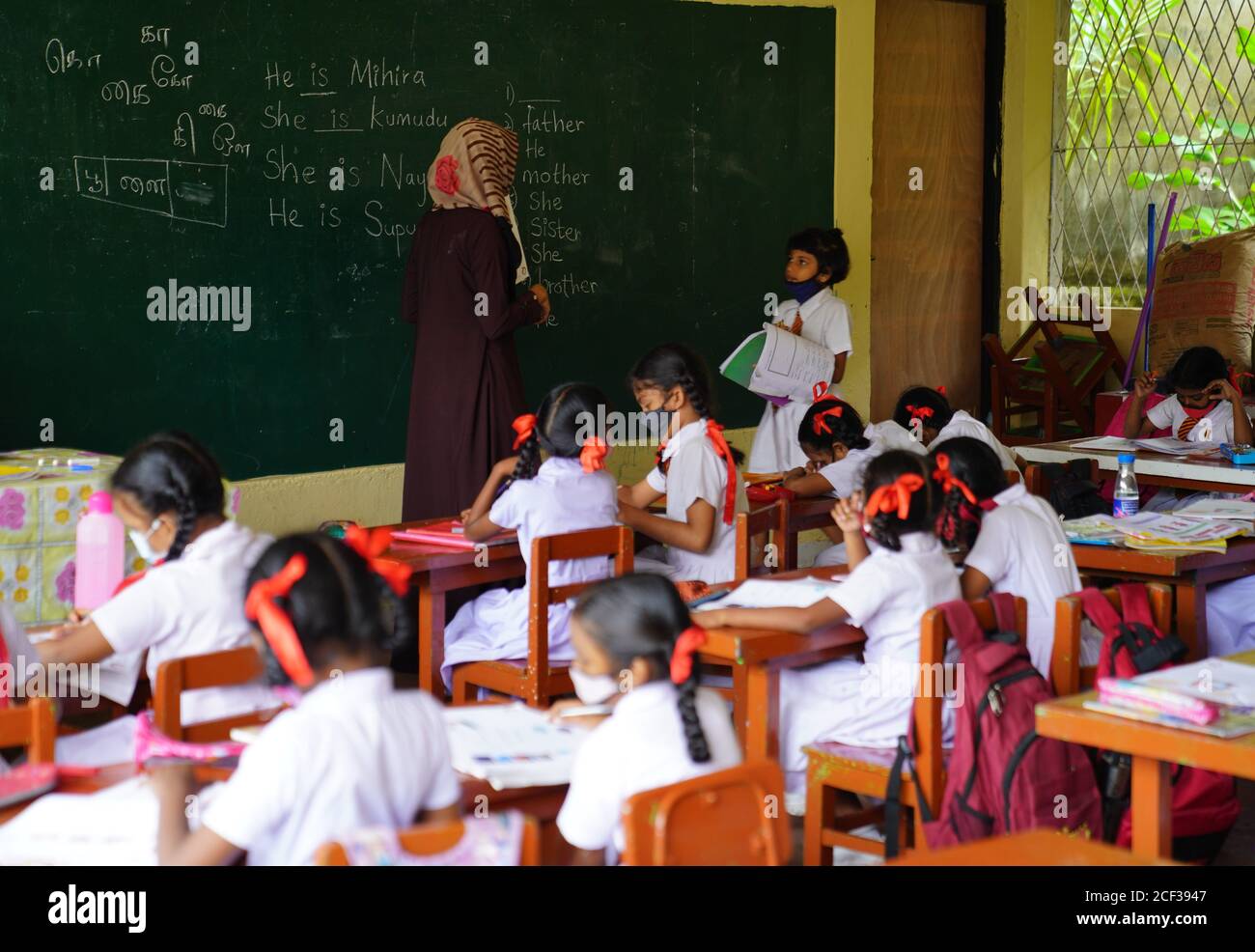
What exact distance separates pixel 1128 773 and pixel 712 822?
4.41 ft

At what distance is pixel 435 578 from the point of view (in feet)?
12.5

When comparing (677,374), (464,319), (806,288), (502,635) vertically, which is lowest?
(502,635)

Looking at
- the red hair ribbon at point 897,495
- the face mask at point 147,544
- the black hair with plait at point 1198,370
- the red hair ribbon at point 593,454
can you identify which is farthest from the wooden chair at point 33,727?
the black hair with plait at point 1198,370

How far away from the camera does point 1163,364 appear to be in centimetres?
786

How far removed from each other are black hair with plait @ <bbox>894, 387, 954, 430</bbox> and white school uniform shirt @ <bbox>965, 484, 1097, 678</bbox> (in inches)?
70.3

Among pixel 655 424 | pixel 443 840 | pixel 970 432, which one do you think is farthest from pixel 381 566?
pixel 655 424

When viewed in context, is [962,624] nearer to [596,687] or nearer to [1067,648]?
[1067,648]

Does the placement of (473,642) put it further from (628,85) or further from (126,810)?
(628,85)

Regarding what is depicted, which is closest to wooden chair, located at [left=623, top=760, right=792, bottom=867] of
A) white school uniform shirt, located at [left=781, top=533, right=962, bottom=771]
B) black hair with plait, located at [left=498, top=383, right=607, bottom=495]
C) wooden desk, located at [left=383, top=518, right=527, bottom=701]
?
white school uniform shirt, located at [left=781, top=533, right=962, bottom=771]

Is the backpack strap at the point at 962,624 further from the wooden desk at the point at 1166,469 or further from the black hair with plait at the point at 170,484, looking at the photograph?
the wooden desk at the point at 1166,469

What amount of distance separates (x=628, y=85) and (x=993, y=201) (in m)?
2.92

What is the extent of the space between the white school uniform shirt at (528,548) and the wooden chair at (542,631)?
55mm

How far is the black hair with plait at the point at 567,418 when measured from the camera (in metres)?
3.88

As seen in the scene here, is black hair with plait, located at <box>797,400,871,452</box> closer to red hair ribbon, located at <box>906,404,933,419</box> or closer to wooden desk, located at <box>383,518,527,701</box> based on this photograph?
red hair ribbon, located at <box>906,404,933,419</box>
